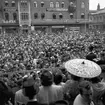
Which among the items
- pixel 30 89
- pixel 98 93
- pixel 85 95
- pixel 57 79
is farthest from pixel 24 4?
pixel 85 95

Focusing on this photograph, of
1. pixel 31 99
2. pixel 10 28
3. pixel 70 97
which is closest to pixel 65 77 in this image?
pixel 70 97

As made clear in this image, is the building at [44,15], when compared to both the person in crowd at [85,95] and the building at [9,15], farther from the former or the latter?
the person in crowd at [85,95]

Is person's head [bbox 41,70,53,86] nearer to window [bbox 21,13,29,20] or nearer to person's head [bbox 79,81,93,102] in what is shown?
person's head [bbox 79,81,93,102]

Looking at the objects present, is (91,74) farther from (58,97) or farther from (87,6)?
(87,6)

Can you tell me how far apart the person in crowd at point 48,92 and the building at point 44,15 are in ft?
138

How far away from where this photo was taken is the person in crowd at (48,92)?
338 centimetres

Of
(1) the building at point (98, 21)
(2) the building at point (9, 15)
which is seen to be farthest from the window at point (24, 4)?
(1) the building at point (98, 21)

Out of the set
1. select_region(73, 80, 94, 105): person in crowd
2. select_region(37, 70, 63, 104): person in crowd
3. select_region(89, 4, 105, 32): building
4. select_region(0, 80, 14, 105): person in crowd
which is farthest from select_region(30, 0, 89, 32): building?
select_region(73, 80, 94, 105): person in crowd

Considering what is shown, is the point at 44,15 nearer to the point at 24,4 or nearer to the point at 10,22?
the point at 24,4

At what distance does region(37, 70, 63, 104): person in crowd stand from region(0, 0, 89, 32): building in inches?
1651

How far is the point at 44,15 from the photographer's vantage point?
47.8m

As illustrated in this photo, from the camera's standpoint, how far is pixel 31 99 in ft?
10.6

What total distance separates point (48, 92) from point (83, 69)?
2.35ft

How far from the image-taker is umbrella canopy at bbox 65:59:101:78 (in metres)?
3.40
